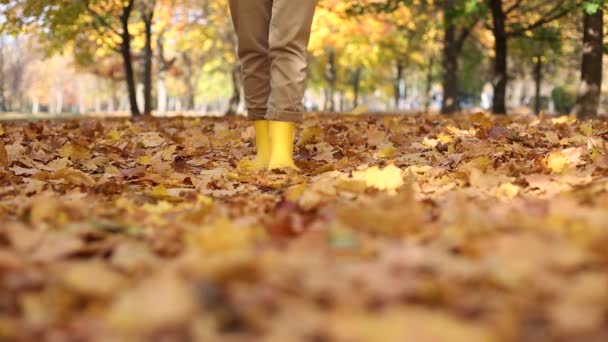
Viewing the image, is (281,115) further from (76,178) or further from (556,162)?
(556,162)

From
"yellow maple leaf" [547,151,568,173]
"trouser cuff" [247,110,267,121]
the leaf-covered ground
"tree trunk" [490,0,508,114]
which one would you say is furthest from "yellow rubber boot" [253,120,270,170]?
"tree trunk" [490,0,508,114]

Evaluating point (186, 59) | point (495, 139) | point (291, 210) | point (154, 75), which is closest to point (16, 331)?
point (291, 210)

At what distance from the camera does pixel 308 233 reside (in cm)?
146

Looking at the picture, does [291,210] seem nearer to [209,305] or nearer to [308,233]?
[308,233]

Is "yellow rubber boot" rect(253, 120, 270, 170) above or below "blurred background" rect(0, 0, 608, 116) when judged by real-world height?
below

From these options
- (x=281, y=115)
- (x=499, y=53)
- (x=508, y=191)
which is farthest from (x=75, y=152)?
(x=499, y=53)

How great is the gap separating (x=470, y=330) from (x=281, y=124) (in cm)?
246

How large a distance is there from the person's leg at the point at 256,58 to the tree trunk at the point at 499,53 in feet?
27.6

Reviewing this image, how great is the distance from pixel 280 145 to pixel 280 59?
0.44 metres

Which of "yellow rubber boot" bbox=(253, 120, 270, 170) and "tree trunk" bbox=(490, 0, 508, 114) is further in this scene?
"tree trunk" bbox=(490, 0, 508, 114)

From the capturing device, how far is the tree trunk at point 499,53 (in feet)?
36.6

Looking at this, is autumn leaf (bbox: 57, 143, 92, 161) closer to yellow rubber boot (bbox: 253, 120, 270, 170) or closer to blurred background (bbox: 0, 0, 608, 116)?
yellow rubber boot (bbox: 253, 120, 270, 170)

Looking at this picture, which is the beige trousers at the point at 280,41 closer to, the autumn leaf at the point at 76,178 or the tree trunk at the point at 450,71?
the autumn leaf at the point at 76,178

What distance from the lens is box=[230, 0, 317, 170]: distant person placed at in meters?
3.21
